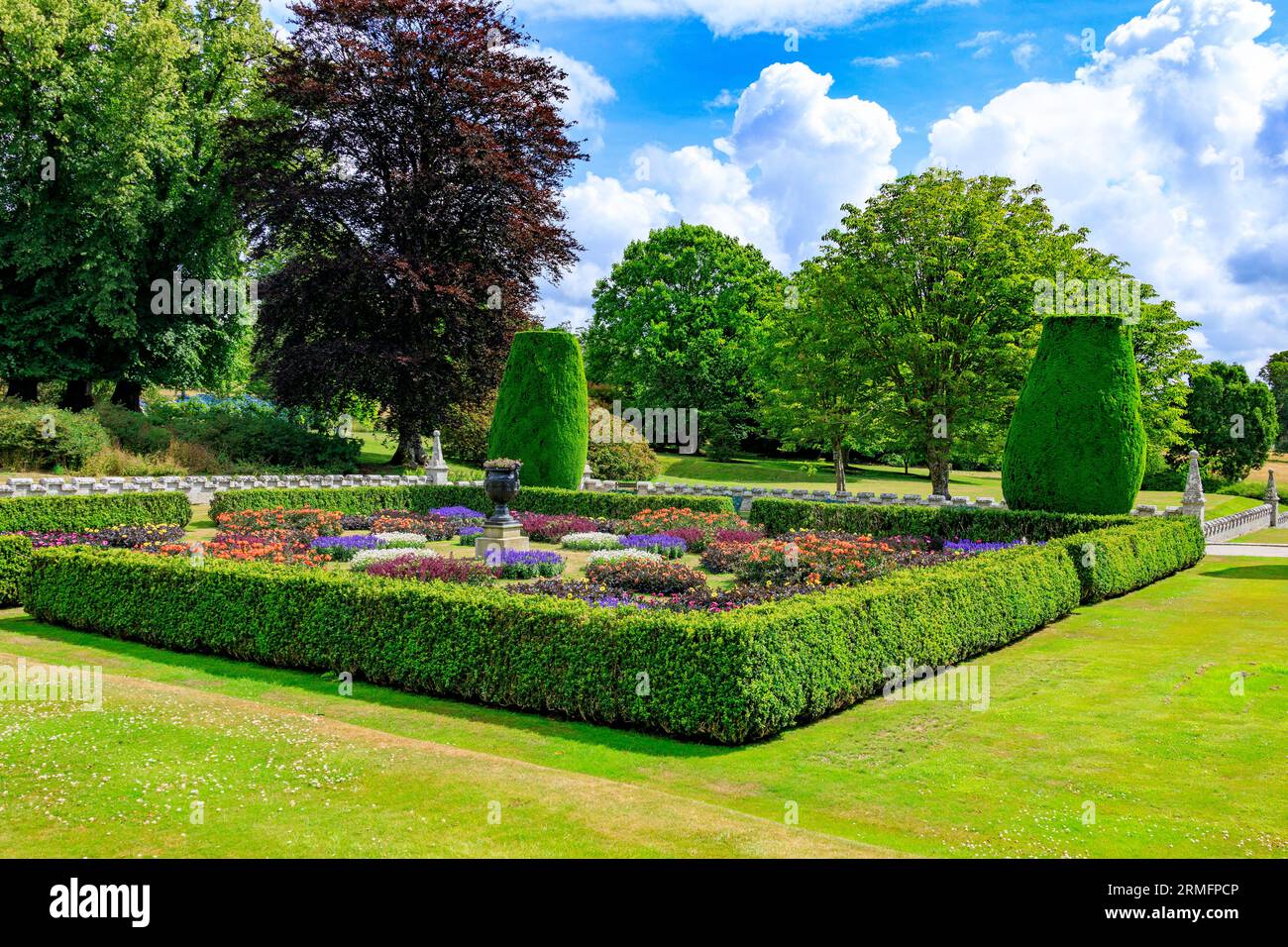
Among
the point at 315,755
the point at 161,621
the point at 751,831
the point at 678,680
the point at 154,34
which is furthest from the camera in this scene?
the point at 154,34

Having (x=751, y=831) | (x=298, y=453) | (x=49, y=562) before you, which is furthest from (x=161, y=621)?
(x=298, y=453)

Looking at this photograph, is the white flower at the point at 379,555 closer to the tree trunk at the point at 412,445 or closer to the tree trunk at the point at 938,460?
the tree trunk at the point at 412,445

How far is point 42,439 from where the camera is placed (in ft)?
91.4

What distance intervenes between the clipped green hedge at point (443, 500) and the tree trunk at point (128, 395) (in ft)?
48.7

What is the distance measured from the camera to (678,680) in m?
9.08

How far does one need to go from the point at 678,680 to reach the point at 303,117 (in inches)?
1256

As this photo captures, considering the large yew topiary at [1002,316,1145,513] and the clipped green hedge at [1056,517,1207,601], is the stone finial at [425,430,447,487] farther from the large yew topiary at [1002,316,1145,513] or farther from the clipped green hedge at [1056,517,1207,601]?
the clipped green hedge at [1056,517,1207,601]

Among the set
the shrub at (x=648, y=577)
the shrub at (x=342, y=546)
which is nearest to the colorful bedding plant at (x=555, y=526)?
the shrub at (x=342, y=546)

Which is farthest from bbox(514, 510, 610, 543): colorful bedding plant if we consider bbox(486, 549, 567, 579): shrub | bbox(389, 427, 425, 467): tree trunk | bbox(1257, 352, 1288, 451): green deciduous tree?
bbox(1257, 352, 1288, 451): green deciduous tree

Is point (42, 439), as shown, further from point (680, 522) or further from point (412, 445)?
point (680, 522)

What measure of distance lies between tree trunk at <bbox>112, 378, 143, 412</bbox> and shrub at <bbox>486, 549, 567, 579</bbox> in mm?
24328

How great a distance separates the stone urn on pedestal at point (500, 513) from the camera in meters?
19.3
